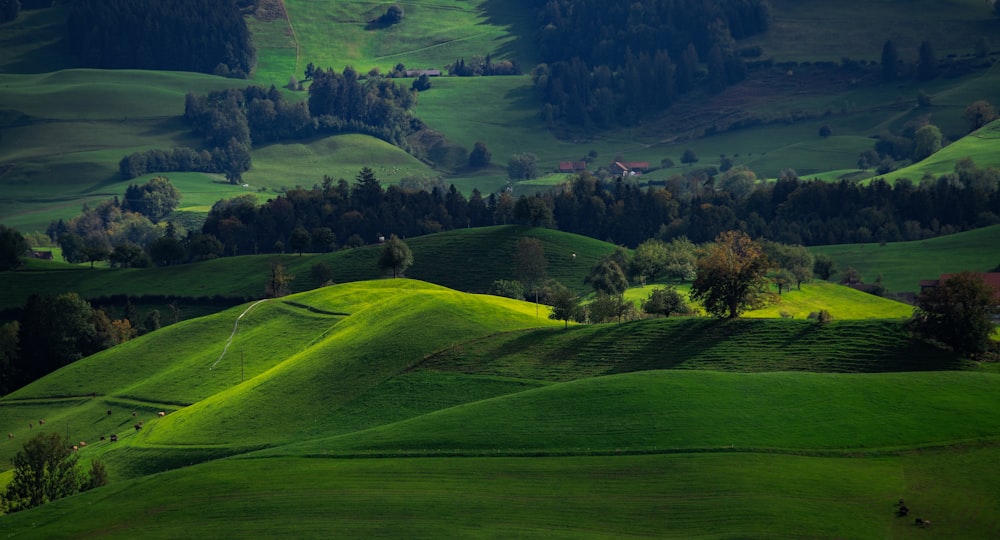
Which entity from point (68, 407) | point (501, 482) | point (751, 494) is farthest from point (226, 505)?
point (68, 407)

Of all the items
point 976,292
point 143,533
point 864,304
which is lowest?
point 864,304

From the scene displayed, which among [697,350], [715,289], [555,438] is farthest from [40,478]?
[715,289]

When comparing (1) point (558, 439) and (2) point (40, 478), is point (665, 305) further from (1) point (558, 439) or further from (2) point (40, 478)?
(2) point (40, 478)

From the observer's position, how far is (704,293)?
4793 inches

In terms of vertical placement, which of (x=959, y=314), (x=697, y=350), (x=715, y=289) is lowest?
(x=697, y=350)

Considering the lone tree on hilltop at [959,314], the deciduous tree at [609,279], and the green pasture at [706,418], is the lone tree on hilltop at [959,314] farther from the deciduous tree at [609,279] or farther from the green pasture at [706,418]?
the deciduous tree at [609,279]

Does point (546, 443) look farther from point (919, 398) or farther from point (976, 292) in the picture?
point (976, 292)

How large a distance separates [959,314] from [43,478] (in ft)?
269

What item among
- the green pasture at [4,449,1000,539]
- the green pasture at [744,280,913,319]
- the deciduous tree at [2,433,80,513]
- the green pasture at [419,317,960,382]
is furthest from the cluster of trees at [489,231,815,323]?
the deciduous tree at [2,433,80,513]

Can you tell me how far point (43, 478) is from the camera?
99.4 meters

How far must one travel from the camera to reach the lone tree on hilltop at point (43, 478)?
9788cm

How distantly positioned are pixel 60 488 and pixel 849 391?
68044mm

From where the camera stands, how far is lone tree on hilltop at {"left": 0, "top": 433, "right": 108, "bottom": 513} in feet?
321

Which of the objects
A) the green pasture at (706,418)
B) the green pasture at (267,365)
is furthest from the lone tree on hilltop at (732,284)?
the green pasture at (267,365)
